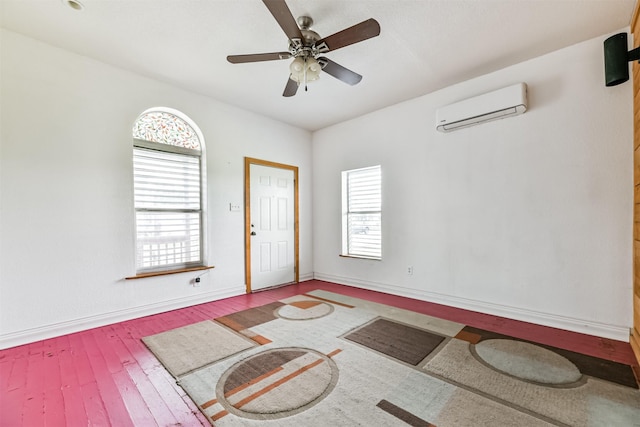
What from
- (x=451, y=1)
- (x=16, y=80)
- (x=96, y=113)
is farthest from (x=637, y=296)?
(x=16, y=80)

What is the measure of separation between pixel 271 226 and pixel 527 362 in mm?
3644

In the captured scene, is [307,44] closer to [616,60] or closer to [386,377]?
[616,60]

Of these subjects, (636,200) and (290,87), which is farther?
(290,87)

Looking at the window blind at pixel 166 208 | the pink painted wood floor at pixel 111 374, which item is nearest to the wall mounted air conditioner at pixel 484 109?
the pink painted wood floor at pixel 111 374

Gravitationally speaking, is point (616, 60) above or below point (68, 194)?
above

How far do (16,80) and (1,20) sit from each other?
47 centimetres

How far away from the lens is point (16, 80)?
2.57m

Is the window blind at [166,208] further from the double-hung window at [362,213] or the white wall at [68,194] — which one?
the double-hung window at [362,213]

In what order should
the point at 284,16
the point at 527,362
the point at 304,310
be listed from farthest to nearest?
the point at 304,310 < the point at 527,362 < the point at 284,16

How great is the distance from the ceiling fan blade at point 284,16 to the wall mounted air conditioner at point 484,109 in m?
2.18

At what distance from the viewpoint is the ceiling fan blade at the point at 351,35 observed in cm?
194

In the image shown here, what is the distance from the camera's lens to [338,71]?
2.57 metres

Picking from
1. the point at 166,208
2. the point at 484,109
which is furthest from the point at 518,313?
the point at 166,208

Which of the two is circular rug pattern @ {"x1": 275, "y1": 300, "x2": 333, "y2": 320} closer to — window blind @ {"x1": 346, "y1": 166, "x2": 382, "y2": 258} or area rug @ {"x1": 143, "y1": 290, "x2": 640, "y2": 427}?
area rug @ {"x1": 143, "y1": 290, "x2": 640, "y2": 427}
